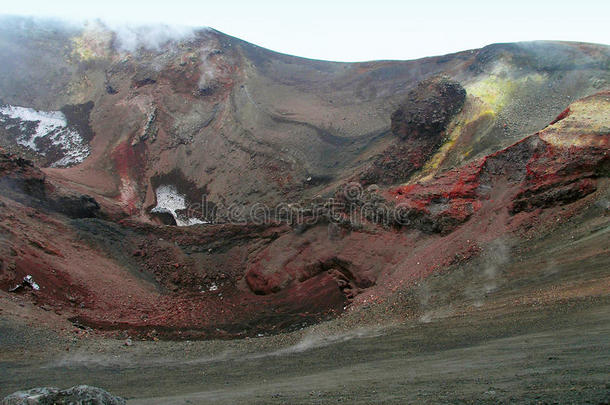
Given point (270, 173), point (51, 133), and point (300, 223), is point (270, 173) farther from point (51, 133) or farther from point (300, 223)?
point (51, 133)

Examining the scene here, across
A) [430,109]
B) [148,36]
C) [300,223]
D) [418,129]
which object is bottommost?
[300,223]

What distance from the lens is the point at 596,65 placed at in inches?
885

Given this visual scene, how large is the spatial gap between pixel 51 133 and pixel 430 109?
23.6m

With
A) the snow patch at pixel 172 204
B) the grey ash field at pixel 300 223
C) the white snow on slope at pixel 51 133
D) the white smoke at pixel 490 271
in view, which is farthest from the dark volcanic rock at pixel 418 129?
the white snow on slope at pixel 51 133

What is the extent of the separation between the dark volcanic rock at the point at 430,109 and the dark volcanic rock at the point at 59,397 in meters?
19.5

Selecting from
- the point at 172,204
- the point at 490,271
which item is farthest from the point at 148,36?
the point at 490,271

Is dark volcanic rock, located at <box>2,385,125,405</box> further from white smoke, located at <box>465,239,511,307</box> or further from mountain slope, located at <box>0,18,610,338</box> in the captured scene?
white smoke, located at <box>465,239,511,307</box>

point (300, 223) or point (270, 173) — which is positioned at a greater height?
point (270, 173)

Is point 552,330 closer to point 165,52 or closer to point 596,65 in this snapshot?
point 596,65

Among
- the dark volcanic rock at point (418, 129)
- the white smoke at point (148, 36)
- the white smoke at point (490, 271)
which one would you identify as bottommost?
the white smoke at point (490, 271)

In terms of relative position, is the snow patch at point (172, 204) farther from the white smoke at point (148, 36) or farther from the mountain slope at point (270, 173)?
the white smoke at point (148, 36)

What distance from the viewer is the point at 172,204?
1095 inches

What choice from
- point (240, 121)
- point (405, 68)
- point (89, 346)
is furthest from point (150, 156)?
point (89, 346)

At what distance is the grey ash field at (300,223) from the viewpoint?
9953 millimetres
